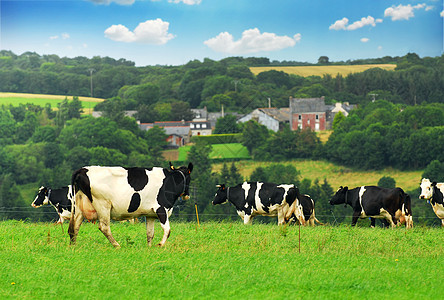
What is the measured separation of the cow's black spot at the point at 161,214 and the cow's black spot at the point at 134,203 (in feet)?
1.81

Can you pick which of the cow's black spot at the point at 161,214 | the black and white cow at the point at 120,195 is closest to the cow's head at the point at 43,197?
the black and white cow at the point at 120,195

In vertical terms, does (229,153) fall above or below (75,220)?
below

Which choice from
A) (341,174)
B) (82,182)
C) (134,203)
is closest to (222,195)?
(134,203)

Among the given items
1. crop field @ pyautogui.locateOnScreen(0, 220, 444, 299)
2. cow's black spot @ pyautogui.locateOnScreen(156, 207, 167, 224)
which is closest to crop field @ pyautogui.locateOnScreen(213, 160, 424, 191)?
crop field @ pyautogui.locateOnScreen(0, 220, 444, 299)

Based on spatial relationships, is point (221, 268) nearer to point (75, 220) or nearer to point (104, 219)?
point (104, 219)

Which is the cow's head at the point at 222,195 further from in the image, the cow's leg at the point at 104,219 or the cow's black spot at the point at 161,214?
the cow's leg at the point at 104,219

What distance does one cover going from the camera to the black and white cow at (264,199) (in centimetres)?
2598

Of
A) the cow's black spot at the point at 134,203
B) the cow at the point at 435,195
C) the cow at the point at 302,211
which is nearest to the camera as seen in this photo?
the cow's black spot at the point at 134,203

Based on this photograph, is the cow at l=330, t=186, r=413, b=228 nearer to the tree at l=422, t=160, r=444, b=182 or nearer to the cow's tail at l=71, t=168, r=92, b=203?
the cow's tail at l=71, t=168, r=92, b=203

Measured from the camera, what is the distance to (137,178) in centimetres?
1591

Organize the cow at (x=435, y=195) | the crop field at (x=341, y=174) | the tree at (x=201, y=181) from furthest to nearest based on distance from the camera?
the crop field at (x=341, y=174)
the tree at (x=201, y=181)
the cow at (x=435, y=195)

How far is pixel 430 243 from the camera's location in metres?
17.8

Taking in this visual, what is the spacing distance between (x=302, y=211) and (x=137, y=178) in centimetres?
1294

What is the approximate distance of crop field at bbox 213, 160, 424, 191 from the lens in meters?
145
